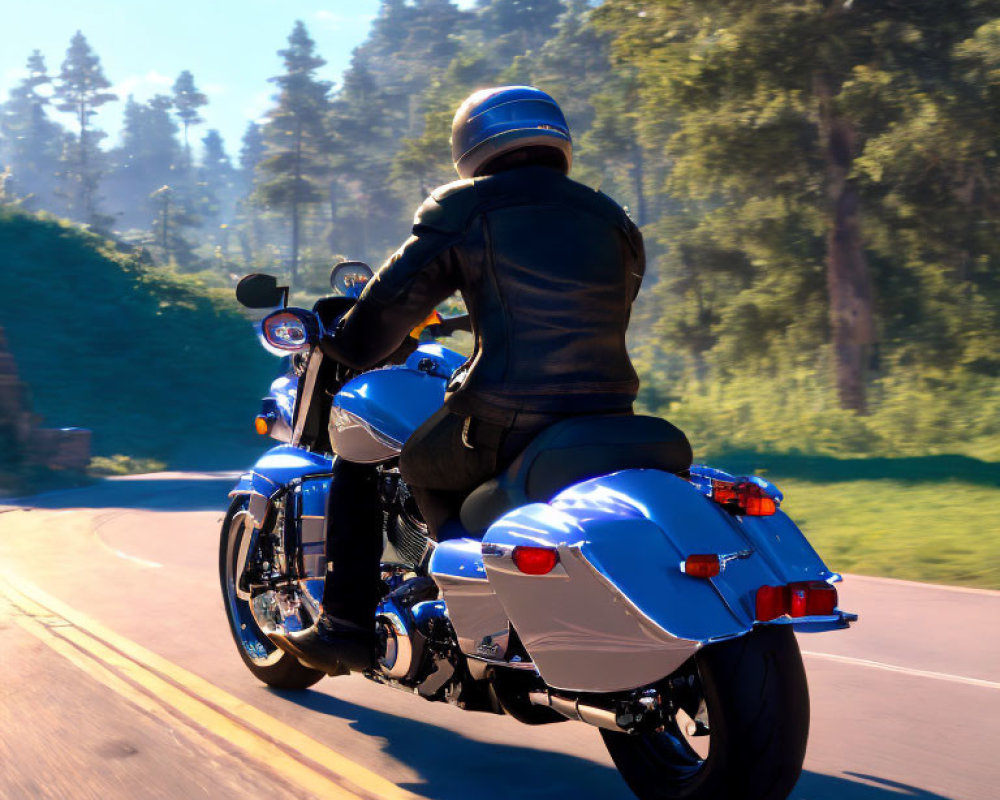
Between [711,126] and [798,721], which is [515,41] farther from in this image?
[798,721]

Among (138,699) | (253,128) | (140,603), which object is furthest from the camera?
(253,128)

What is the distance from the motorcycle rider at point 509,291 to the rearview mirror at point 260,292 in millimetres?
835

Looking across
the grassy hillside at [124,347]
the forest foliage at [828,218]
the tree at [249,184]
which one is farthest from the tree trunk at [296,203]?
the forest foliage at [828,218]

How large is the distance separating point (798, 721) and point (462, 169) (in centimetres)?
201

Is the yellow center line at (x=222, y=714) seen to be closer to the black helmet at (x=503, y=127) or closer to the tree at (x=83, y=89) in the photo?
the black helmet at (x=503, y=127)

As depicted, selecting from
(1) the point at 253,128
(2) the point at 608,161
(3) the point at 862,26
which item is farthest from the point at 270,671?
(1) the point at 253,128

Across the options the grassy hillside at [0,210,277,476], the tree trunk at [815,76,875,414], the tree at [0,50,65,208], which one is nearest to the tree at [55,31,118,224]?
the tree at [0,50,65,208]

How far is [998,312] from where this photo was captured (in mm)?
20391

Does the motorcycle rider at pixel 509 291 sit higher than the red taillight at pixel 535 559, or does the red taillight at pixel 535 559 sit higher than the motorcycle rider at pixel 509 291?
the motorcycle rider at pixel 509 291

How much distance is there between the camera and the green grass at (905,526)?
31.7ft

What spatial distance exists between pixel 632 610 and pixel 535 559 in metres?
0.31

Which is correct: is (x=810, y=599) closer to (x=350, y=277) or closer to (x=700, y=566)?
(x=700, y=566)

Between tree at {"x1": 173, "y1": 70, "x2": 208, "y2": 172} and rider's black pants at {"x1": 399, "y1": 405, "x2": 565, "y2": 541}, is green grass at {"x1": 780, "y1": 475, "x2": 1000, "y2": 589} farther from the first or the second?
tree at {"x1": 173, "y1": 70, "x2": 208, "y2": 172}

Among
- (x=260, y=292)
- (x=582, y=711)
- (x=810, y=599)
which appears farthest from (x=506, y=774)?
(x=260, y=292)
